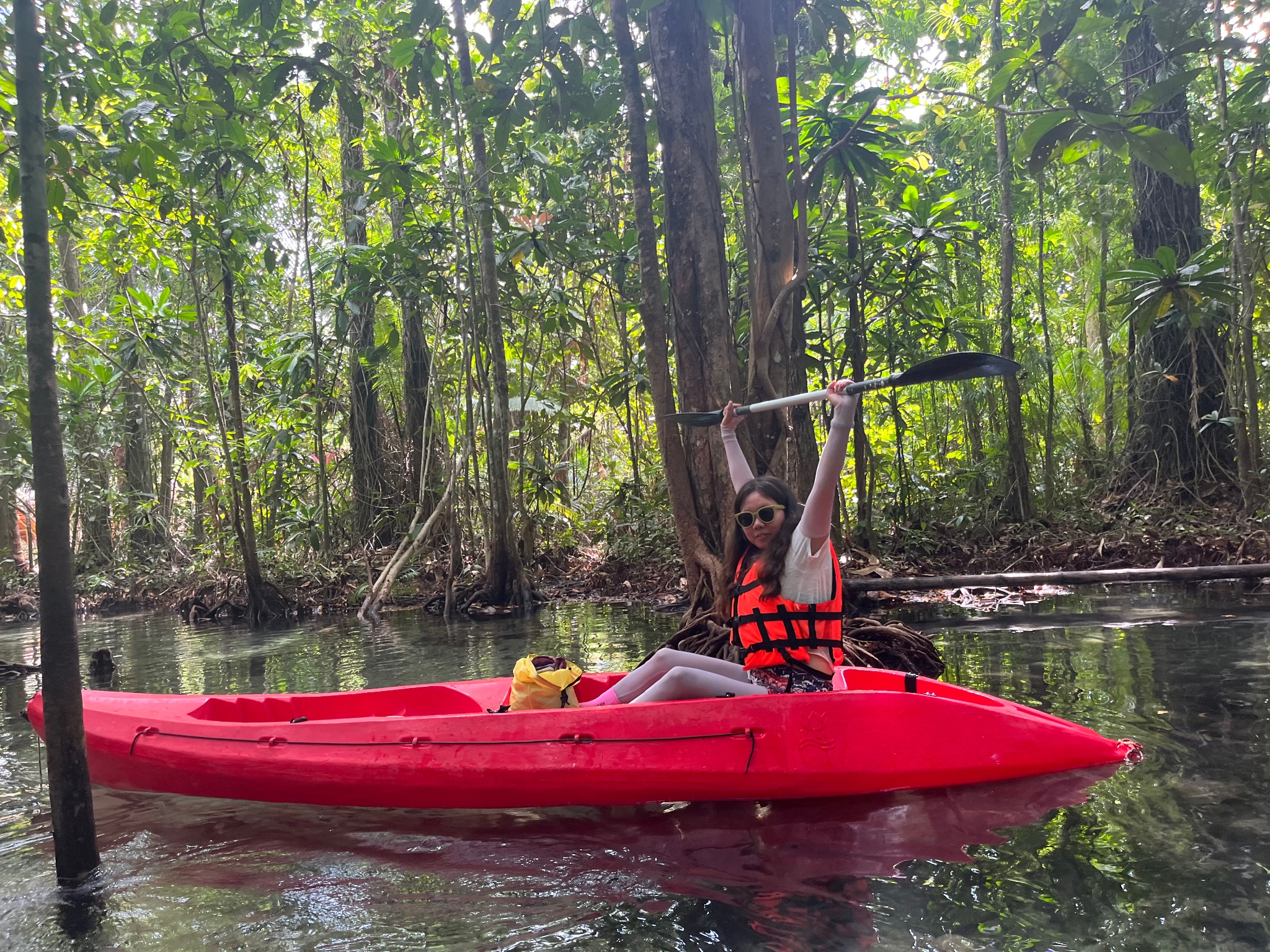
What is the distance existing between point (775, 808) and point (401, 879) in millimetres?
1133

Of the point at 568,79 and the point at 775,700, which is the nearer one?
the point at 775,700

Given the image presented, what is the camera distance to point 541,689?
3.14 metres

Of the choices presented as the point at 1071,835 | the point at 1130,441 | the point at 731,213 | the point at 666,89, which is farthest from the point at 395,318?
the point at 1071,835

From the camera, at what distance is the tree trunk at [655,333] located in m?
5.14

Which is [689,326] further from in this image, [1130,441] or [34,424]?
[1130,441]

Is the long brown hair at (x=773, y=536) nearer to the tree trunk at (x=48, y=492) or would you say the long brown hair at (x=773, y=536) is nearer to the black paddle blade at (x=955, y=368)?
the black paddle blade at (x=955, y=368)

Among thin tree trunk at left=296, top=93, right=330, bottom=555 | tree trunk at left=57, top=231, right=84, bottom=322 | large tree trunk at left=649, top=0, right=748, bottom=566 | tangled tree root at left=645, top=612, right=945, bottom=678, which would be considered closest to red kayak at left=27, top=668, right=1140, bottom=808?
tangled tree root at left=645, top=612, right=945, bottom=678

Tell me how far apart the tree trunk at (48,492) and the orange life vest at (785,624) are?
195 cm

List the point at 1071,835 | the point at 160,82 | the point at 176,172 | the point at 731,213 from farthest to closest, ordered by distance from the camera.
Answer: the point at 731,213, the point at 176,172, the point at 160,82, the point at 1071,835

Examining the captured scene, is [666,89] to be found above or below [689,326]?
above

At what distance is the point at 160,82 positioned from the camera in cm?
378

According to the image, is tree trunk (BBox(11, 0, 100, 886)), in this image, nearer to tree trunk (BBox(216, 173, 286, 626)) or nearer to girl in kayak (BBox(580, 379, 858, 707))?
girl in kayak (BBox(580, 379, 858, 707))

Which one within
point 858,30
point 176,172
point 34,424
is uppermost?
point 858,30

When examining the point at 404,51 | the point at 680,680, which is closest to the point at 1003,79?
the point at 680,680
